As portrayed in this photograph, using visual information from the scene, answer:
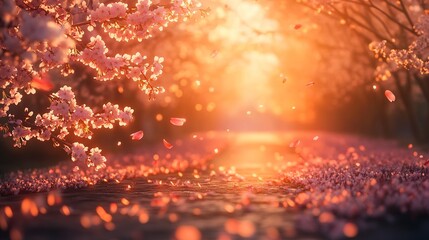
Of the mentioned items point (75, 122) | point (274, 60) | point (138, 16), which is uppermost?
point (274, 60)

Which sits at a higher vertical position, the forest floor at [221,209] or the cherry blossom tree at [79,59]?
the cherry blossom tree at [79,59]

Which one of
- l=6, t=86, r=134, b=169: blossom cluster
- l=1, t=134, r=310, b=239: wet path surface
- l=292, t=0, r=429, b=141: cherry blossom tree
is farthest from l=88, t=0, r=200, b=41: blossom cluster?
l=292, t=0, r=429, b=141: cherry blossom tree

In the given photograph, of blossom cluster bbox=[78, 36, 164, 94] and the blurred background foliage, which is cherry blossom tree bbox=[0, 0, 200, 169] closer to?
blossom cluster bbox=[78, 36, 164, 94]

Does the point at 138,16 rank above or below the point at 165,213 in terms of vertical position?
above

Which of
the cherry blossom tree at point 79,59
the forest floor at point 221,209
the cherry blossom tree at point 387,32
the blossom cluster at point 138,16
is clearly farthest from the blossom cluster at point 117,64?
the cherry blossom tree at point 387,32

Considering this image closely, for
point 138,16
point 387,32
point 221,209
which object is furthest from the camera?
point 387,32

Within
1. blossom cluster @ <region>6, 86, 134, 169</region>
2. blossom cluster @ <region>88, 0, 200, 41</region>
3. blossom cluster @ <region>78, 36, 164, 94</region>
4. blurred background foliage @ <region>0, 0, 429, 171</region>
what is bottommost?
blossom cluster @ <region>6, 86, 134, 169</region>

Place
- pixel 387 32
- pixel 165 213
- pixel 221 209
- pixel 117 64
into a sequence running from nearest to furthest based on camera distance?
pixel 165 213 → pixel 221 209 → pixel 117 64 → pixel 387 32

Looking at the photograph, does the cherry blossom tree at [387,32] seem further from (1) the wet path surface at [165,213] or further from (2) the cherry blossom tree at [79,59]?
(2) the cherry blossom tree at [79,59]

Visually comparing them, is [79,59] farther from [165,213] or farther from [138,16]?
[165,213]

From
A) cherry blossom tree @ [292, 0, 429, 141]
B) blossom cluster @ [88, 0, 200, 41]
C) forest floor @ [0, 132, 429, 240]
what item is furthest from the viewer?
cherry blossom tree @ [292, 0, 429, 141]

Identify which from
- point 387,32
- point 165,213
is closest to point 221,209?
point 165,213

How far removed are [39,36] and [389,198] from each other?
7.65m

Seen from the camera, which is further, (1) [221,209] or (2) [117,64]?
(2) [117,64]
